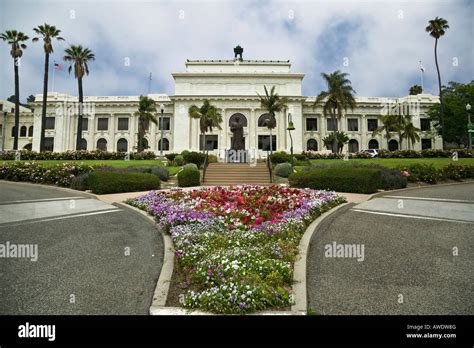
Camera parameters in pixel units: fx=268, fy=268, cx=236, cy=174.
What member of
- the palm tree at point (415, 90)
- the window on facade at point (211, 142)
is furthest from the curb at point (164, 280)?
the palm tree at point (415, 90)

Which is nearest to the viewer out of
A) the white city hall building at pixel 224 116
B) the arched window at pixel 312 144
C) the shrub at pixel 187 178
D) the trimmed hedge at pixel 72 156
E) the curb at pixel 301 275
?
the curb at pixel 301 275

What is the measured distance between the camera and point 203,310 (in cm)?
297

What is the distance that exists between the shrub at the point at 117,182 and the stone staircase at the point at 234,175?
5050 mm

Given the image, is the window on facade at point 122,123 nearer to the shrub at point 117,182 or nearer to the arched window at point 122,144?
the arched window at point 122,144

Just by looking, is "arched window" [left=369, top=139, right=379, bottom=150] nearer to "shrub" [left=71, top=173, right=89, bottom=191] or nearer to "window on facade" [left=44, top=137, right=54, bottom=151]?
"shrub" [left=71, top=173, right=89, bottom=191]

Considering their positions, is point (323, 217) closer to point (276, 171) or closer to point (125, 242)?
point (125, 242)

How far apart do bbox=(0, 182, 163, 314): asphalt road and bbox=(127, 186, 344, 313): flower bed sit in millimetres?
578

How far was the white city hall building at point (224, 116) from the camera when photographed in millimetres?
47469

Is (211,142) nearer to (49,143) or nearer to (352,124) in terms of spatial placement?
(352,124)

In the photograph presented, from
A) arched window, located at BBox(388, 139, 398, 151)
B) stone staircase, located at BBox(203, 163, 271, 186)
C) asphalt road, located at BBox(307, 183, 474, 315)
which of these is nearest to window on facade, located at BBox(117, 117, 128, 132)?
stone staircase, located at BBox(203, 163, 271, 186)

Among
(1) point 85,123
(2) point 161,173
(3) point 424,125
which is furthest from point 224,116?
(3) point 424,125

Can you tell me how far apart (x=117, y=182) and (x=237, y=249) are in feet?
37.1

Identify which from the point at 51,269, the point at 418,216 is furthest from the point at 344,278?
the point at 418,216
